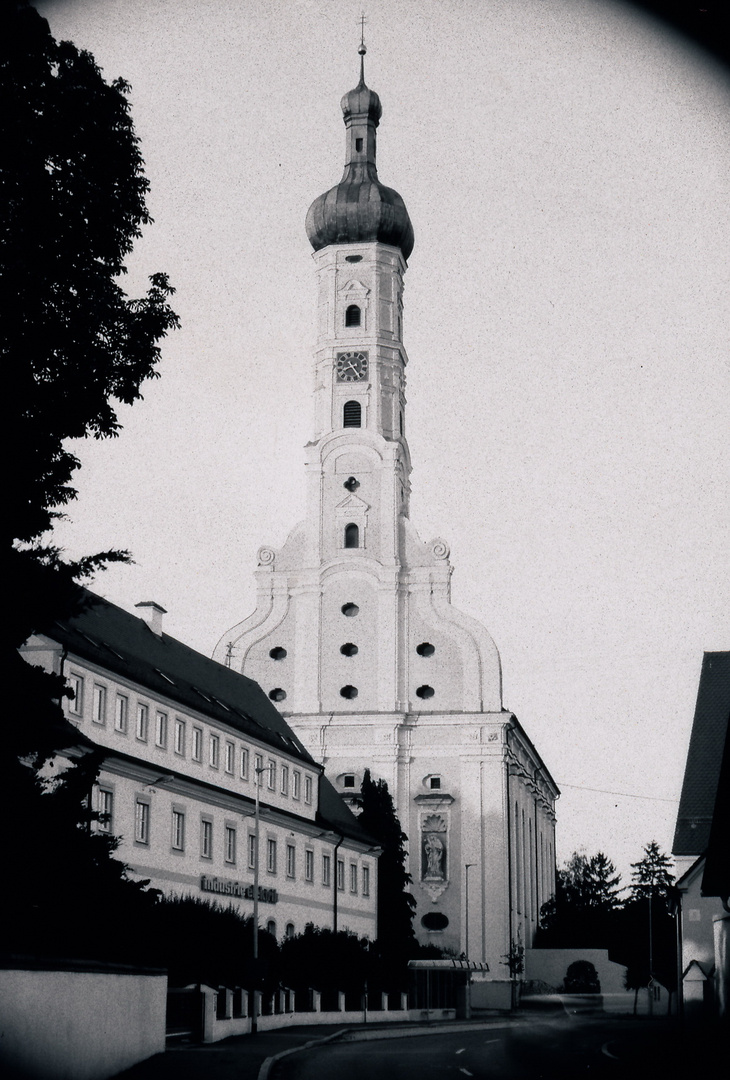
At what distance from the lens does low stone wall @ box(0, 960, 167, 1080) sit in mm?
18938

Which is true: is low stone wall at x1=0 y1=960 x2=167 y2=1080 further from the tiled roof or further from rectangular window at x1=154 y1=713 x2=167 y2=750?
rectangular window at x1=154 y1=713 x2=167 y2=750

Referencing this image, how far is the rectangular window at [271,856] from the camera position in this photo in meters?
58.3

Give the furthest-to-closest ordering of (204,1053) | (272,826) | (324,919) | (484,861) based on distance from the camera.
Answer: (484,861) → (324,919) → (272,826) → (204,1053)

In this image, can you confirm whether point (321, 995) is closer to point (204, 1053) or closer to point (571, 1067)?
point (204, 1053)

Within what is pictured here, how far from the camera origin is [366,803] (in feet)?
258

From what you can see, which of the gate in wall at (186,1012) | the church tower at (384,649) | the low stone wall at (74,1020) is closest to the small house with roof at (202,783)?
the gate in wall at (186,1012)

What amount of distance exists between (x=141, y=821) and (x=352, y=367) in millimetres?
50794

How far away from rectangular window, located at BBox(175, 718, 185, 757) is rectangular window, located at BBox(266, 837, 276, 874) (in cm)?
777

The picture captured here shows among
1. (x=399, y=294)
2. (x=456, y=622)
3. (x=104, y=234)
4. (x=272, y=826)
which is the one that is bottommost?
(x=272, y=826)

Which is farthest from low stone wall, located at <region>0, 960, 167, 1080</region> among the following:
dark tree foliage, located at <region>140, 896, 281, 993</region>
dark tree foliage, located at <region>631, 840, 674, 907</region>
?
dark tree foliage, located at <region>631, 840, 674, 907</region>

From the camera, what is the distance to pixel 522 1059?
26109 mm

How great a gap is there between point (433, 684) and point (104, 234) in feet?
208

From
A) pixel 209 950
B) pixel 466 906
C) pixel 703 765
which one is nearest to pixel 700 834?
pixel 703 765

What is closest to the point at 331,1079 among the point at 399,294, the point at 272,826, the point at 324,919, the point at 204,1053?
the point at 204,1053
